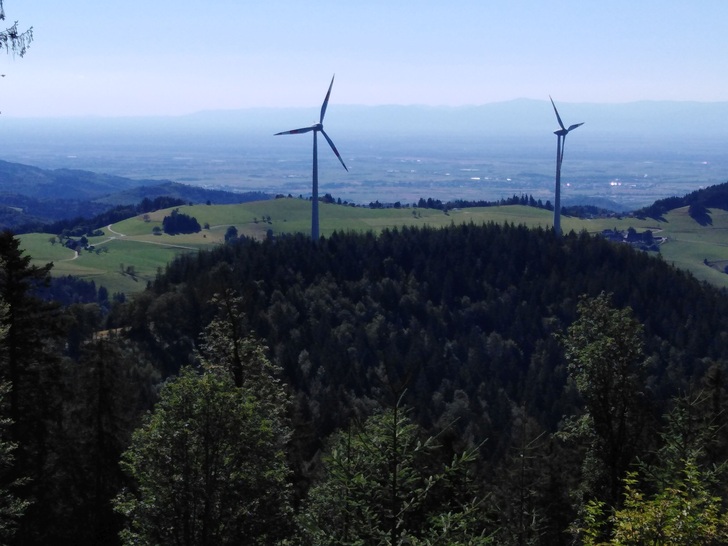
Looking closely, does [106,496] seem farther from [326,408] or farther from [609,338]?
[326,408]

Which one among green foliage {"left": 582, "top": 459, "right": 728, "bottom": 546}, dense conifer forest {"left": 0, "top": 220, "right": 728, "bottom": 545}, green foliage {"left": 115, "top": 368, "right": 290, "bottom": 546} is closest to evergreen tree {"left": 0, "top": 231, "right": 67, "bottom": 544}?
dense conifer forest {"left": 0, "top": 220, "right": 728, "bottom": 545}

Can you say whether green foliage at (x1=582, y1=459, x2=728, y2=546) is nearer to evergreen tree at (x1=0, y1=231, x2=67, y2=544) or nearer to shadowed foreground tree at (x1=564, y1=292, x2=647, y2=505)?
shadowed foreground tree at (x1=564, y1=292, x2=647, y2=505)

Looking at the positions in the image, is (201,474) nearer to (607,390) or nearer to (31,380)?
(607,390)

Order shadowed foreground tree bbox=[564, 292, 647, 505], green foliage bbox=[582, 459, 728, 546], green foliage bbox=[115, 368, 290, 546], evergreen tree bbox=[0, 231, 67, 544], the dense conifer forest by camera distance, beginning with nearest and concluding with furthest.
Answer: green foliage bbox=[582, 459, 728, 546] → the dense conifer forest → green foliage bbox=[115, 368, 290, 546] → shadowed foreground tree bbox=[564, 292, 647, 505] → evergreen tree bbox=[0, 231, 67, 544]

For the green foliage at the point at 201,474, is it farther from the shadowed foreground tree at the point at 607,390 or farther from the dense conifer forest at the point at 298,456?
the shadowed foreground tree at the point at 607,390

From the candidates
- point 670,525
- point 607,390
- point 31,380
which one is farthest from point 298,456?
point 670,525

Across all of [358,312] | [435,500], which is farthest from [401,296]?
[435,500]

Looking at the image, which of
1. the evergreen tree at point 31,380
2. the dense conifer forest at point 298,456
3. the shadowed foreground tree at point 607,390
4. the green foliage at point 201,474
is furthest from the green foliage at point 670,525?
Answer: the evergreen tree at point 31,380

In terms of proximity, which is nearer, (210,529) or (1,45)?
(1,45)
